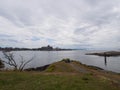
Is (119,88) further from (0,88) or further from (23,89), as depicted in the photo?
(0,88)

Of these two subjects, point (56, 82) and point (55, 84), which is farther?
point (56, 82)

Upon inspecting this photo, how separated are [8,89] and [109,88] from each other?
7.64 meters

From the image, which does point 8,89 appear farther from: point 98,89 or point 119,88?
point 119,88

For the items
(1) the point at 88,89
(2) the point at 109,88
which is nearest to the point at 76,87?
(1) the point at 88,89

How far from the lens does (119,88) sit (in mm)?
12523

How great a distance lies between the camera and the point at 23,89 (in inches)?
431

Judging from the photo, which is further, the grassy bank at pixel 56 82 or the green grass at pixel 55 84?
the grassy bank at pixel 56 82

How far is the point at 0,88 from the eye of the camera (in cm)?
1127

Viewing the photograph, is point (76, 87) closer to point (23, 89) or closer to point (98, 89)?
point (98, 89)

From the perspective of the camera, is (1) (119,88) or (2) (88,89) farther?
(1) (119,88)

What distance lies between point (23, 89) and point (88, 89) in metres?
4.69

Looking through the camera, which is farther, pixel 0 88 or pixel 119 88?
pixel 119 88

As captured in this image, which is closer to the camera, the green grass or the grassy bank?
the green grass

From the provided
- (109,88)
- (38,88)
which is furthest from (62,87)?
(109,88)
